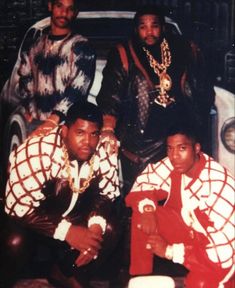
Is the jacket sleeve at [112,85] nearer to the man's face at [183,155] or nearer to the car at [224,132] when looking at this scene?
the man's face at [183,155]

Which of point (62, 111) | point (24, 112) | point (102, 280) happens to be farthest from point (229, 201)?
point (24, 112)

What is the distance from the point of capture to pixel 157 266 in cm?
256

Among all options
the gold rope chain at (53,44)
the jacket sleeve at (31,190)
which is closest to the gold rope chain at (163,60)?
the gold rope chain at (53,44)

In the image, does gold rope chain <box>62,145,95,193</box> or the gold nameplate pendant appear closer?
gold rope chain <box>62,145,95,193</box>

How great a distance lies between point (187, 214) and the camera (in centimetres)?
256

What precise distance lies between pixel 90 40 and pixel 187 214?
95cm

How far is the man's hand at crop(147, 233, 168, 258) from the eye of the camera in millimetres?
2535

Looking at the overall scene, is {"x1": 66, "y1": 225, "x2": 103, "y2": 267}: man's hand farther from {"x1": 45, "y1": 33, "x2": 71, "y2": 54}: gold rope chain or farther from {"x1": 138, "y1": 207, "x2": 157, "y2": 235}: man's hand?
{"x1": 45, "y1": 33, "x2": 71, "y2": 54}: gold rope chain

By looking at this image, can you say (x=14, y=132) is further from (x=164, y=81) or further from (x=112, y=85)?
(x=164, y=81)

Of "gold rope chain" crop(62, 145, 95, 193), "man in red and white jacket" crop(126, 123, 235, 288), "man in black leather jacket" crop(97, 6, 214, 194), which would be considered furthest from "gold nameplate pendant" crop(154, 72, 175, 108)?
"gold rope chain" crop(62, 145, 95, 193)

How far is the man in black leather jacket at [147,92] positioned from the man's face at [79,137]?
0.09m

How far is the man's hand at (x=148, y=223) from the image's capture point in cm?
253

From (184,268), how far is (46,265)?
643 millimetres

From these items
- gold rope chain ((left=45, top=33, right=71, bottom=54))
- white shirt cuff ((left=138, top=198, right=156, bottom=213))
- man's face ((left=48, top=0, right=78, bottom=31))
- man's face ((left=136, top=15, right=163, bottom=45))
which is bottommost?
white shirt cuff ((left=138, top=198, right=156, bottom=213))
